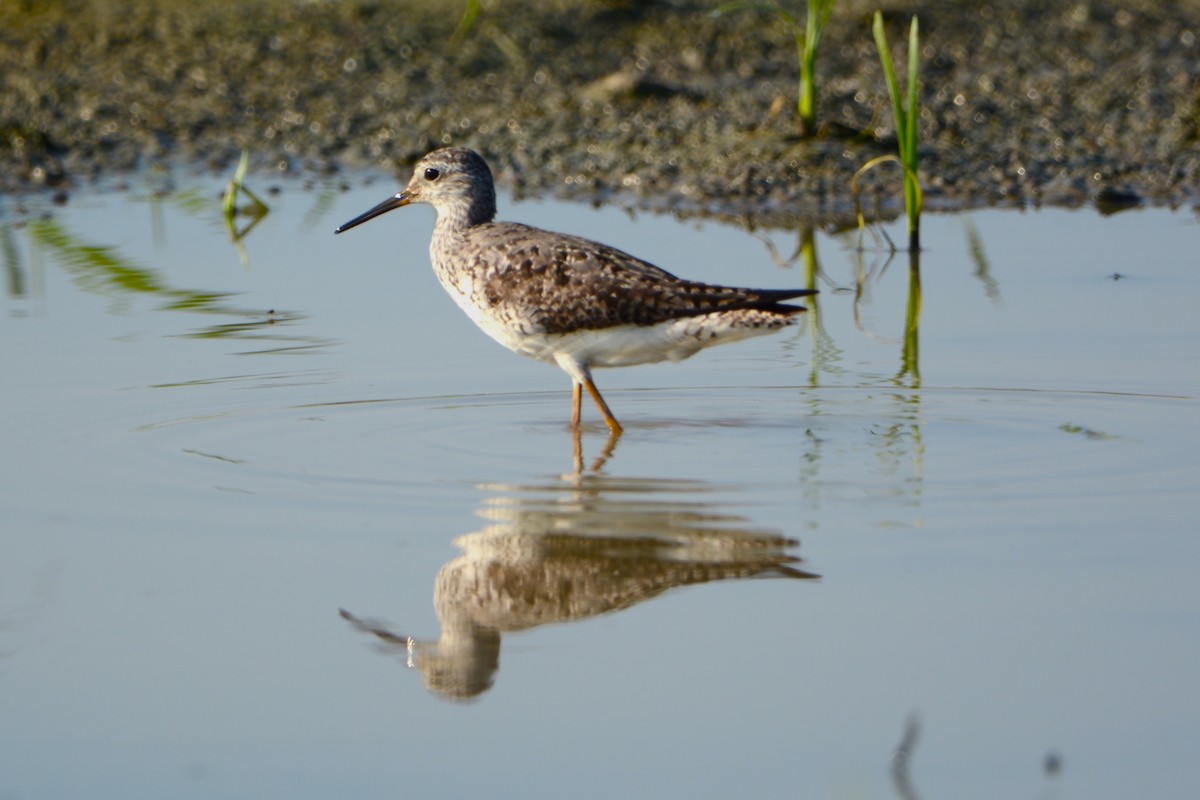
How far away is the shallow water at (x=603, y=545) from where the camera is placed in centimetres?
403

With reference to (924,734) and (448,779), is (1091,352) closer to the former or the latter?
(924,734)

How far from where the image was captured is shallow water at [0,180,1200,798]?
4031 millimetres

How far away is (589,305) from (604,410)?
17.8 inches

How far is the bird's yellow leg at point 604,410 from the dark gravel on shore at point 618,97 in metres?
4.49

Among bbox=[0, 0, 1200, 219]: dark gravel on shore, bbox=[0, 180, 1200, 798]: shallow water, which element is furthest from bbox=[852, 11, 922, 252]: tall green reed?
bbox=[0, 0, 1200, 219]: dark gravel on shore

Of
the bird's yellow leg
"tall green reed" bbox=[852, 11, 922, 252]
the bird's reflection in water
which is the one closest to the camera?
the bird's reflection in water

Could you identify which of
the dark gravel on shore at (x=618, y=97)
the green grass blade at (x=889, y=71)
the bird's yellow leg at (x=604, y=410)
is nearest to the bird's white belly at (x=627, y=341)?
the bird's yellow leg at (x=604, y=410)

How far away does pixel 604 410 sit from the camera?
746cm

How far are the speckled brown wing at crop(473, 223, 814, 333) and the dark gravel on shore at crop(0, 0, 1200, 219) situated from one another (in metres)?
4.35

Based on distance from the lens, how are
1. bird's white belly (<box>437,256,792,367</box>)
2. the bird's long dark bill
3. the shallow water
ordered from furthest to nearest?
the bird's long dark bill
bird's white belly (<box>437,256,792,367</box>)
the shallow water

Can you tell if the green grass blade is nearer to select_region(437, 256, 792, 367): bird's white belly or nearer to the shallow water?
the shallow water

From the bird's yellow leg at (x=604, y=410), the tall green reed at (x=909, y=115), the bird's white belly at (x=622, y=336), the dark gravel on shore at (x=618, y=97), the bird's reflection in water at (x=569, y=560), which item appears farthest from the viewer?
the dark gravel on shore at (x=618, y=97)

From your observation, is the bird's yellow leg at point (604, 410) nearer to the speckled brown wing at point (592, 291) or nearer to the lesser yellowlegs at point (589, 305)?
the lesser yellowlegs at point (589, 305)

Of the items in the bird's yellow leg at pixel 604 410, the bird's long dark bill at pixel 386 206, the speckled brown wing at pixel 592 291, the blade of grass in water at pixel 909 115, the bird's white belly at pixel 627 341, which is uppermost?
the blade of grass in water at pixel 909 115
